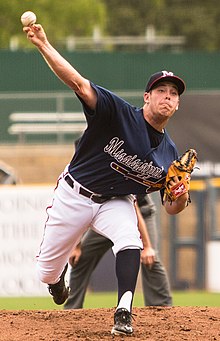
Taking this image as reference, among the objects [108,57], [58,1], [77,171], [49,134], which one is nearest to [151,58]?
[108,57]

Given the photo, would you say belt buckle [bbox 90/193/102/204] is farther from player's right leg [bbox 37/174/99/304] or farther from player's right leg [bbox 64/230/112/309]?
player's right leg [bbox 64/230/112/309]

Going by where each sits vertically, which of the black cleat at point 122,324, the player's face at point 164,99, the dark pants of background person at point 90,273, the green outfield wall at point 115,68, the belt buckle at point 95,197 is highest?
the green outfield wall at point 115,68

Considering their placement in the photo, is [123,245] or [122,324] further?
[123,245]

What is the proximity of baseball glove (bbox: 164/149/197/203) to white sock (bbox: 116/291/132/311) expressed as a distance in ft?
2.27

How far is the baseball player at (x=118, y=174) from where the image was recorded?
6.04 m

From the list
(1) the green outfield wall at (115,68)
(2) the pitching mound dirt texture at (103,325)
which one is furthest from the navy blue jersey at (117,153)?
(1) the green outfield wall at (115,68)

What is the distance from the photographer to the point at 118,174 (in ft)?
20.4

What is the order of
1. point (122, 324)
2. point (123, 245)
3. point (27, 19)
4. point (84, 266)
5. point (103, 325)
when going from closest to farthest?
point (27, 19)
point (122, 324)
point (123, 245)
point (103, 325)
point (84, 266)

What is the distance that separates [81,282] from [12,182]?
600cm

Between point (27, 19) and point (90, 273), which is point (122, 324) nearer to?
point (27, 19)

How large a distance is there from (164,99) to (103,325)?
1538 mm

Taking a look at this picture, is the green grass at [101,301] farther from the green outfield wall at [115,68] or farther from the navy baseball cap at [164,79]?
the green outfield wall at [115,68]

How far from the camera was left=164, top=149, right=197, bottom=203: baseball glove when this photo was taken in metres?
6.20

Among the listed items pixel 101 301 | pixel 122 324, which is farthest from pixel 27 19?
pixel 101 301
